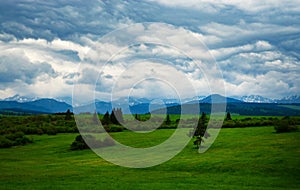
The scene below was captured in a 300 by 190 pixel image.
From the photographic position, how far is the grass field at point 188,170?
4559cm

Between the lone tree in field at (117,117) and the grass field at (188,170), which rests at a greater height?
the lone tree in field at (117,117)

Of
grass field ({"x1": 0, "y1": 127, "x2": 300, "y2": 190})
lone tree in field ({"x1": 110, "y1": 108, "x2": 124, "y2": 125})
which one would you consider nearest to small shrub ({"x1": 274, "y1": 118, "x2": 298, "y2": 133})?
grass field ({"x1": 0, "y1": 127, "x2": 300, "y2": 190})

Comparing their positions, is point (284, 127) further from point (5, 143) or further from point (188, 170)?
point (5, 143)

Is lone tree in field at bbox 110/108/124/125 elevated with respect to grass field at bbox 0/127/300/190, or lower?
elevated

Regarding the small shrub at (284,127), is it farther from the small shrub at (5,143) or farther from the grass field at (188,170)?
the small shrub at (5,143)

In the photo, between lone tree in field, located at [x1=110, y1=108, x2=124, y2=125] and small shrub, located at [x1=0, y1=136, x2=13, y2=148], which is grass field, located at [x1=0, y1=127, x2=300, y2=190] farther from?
lone tree in field, located at [x1=110, y1=108, x2=124, y2=125]

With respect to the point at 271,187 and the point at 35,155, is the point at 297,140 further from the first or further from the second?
the point at 35,155

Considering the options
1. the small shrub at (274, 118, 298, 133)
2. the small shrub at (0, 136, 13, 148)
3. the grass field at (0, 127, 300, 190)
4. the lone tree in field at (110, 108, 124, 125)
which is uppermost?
the lone tree in field at (110, 108, 124, 125)

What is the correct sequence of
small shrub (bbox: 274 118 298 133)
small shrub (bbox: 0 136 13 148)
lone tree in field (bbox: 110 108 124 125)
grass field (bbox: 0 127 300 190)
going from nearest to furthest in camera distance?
grass field (bbox: 0 127 300 190)
small shrub (bbox: 274 118 298 133)
small shrub (bbox: 0 136 13 148)
lone tree in field (bbox: 110 108 124 125)

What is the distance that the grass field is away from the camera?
4559 centimetres

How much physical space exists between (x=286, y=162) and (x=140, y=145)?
4000cm

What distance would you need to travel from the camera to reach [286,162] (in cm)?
5572

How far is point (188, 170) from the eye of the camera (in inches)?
2222

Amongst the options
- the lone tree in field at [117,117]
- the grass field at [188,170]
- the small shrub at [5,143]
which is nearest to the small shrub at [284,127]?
the grass field at [188,170]
